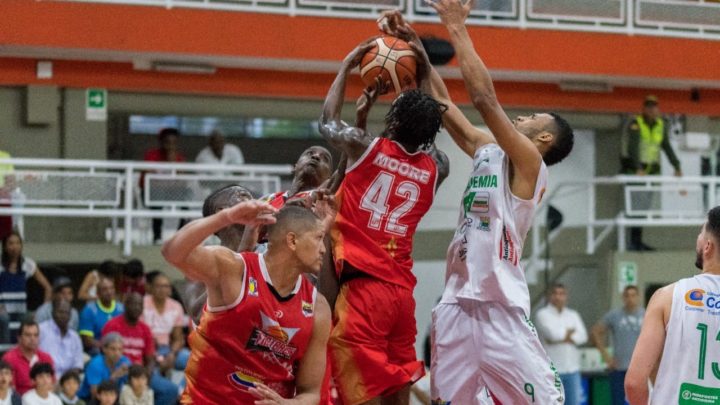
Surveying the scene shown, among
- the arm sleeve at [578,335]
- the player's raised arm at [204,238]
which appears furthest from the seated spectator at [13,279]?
the player's raised arm at [204,238]

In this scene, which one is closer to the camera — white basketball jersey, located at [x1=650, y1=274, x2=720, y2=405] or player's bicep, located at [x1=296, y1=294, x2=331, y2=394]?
white basketball jersey, located at [x1=650, y1=274, x2=720, y2=405]

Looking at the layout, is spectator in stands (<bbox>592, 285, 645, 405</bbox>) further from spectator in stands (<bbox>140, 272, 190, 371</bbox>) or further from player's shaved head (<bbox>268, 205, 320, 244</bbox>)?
player's shaved head (<bbox>268, 205, 320, 244</bbox>)

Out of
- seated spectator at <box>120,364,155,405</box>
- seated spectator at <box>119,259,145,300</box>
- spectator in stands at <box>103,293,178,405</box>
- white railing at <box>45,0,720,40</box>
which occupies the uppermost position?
white railing at <box>45,0,720,40</box>

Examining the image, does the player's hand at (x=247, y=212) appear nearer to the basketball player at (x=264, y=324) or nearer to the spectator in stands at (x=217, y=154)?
the basketball player at (x=264, y=324)

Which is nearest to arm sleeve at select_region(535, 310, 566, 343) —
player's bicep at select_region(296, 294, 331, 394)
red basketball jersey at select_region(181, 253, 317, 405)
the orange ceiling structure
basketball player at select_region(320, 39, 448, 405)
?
the orange ceiling structure

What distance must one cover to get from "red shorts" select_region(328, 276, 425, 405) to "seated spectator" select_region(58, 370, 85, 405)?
5685mm

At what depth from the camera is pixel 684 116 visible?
21109 millimetres

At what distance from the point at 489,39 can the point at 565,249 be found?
3.29 meters

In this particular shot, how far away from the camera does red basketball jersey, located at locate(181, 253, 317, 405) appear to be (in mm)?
6211

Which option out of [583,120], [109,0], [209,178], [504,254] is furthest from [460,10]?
[583,120]

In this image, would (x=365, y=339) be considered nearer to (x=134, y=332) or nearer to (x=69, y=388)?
(x=69, y=388)

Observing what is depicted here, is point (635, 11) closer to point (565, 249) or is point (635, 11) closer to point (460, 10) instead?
point (565, 249)

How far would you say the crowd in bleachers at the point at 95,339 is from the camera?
41.4ft

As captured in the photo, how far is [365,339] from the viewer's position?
757 centimetres
